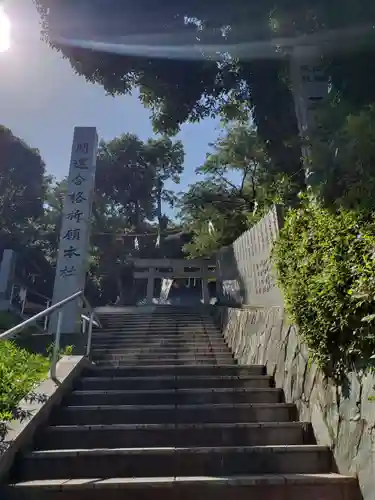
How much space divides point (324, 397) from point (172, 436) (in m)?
1.21

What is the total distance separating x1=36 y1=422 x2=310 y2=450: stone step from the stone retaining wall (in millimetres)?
304

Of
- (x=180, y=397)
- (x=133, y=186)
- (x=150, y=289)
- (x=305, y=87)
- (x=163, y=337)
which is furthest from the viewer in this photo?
(x=133, y=186)

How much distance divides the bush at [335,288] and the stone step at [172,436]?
0.66 metres

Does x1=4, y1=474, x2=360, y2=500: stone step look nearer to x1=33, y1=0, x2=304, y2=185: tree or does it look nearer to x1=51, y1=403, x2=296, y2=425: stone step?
x1=51, y1=403, x2=296, y2=425: stone step

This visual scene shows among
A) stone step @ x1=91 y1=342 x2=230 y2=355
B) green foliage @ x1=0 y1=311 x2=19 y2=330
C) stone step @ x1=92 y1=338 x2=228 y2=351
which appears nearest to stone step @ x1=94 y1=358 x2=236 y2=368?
stone step @ x1=91 y1=342 x2=230 y2=355

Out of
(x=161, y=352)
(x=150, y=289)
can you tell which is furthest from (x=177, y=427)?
(x=150, y=289)

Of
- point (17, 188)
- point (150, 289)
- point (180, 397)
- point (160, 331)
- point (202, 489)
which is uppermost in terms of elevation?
point (17, 188)

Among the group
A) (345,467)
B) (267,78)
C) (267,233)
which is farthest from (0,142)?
(345,467)

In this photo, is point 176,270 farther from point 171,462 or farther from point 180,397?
point 171,462

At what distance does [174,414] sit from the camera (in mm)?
3486

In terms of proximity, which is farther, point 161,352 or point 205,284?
point 205,284

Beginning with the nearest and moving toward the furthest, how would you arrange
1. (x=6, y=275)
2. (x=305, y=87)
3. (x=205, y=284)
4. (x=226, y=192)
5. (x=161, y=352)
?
1. (x=161, y=352)
2. (x=305, y=87)
3. (x=226, y=192)
4. (x=205, y=284)
5. (x=6, y=275)

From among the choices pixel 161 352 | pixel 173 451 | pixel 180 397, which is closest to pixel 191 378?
pixel 180 397

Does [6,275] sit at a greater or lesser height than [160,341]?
greater
